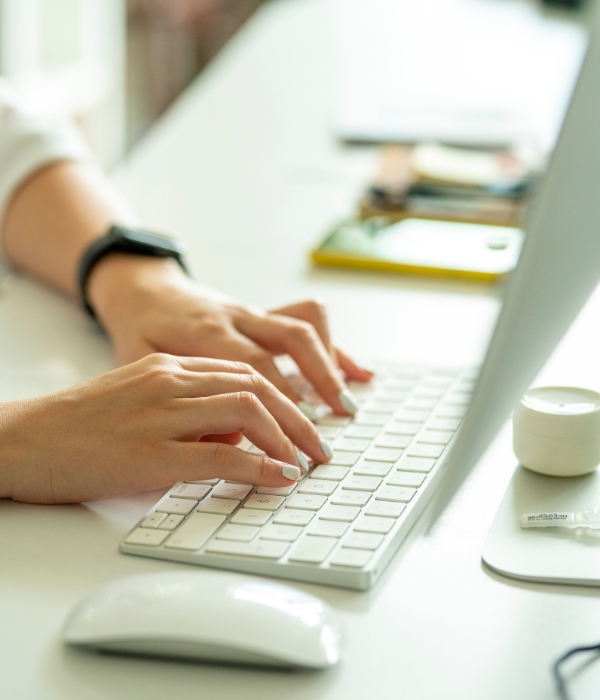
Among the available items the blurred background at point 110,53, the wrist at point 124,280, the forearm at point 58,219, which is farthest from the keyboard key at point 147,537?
the blurred background at point 110,53

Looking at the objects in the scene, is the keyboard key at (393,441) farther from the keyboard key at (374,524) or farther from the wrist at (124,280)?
the wrist at (124,280)

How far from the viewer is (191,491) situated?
0.58 meters

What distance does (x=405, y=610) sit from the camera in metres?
0.48

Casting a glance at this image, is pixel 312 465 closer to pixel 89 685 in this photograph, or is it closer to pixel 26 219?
pixel 89 685

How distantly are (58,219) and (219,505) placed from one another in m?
0.57

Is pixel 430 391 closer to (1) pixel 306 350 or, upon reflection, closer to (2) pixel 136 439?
(1) pixel 306 350

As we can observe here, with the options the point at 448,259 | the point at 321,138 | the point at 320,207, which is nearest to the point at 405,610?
the point at 448,259

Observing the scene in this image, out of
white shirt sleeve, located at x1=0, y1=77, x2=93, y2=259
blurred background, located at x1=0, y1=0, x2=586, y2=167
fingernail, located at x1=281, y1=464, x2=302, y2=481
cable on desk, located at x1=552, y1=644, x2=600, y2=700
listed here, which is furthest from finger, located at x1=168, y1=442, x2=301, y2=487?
blurred background, located at x1=0, y1=0, x2=586, y2=167

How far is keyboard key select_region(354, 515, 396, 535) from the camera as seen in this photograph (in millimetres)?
A: 530

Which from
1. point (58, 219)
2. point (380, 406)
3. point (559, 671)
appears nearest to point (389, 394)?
point (380, 406)

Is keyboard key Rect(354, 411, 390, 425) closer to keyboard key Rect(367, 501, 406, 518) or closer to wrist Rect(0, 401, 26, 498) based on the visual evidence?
keyboard key Rect(367, 501, 406, 518)

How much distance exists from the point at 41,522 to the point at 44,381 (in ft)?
0.74

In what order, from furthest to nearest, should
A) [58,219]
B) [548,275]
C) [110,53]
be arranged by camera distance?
[110,53], [58,219], [548,275]

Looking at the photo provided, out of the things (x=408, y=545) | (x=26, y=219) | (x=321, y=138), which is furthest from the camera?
(x=321, y=138)
